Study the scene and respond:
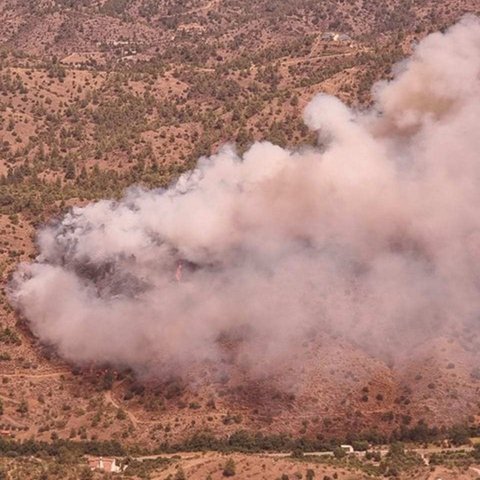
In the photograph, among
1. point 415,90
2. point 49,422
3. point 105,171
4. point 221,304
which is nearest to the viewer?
point 49,422

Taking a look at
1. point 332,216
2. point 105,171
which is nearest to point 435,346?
point 332,216

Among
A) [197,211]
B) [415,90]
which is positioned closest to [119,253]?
[197,211]

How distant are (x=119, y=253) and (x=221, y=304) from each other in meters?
14.1

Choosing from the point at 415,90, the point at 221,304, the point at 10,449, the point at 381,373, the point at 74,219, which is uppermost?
the point at 415,90

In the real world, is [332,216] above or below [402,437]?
above

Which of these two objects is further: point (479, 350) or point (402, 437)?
point (479, 350)

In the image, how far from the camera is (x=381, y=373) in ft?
295

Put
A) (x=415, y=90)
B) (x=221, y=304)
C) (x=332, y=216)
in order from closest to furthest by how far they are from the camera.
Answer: (x=221, y=304) < (x=332, y=216) < (x=415, y=90)

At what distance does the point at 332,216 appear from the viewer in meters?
104

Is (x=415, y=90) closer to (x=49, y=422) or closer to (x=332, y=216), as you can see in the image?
(x=332, y=216)

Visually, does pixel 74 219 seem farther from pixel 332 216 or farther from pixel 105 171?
pixel 105 171

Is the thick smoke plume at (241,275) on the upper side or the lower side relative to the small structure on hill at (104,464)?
upper

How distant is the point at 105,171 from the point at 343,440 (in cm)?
8355

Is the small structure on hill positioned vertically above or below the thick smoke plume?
below
